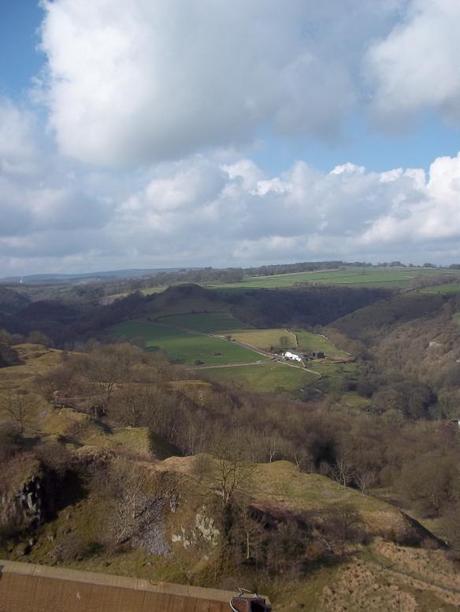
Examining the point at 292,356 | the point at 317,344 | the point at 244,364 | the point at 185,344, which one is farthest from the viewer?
the point at 317,344

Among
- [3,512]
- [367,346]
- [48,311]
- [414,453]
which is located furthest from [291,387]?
[48,311]

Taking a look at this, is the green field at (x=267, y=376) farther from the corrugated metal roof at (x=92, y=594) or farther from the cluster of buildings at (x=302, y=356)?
the corrugated metal roof at (x=92, y=594)

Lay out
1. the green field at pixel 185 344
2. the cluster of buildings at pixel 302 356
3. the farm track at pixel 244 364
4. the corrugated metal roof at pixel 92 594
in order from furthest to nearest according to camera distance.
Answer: the cluster of buildings at pixel 302 356, the green field at pixel 185 344, the farm track at pixel 244 364, the corrugated metal roof at pixel 92 594

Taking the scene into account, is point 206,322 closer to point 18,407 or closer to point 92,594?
point 18,407

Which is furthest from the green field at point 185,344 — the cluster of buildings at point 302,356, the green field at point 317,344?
the green field at point 317,344

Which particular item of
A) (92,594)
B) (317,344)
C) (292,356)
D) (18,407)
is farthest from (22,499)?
(317,344)

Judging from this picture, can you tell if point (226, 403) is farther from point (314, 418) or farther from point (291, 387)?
point (291, 387)
